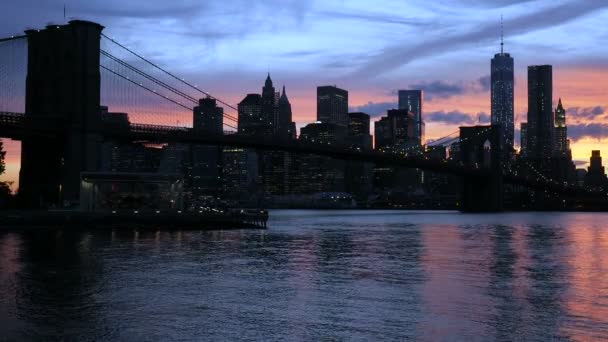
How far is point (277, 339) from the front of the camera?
16.6 metres

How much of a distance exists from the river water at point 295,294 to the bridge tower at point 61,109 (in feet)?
104

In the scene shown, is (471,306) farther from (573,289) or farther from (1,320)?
(1,320)

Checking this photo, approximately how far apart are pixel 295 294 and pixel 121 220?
1623 inches

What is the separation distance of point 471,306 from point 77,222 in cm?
4484

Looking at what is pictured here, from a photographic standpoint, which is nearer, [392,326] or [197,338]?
[197,338]

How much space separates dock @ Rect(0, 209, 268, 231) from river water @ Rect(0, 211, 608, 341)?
55.1 feet

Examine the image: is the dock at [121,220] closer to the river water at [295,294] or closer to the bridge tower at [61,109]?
the bridge tower at [61,109]

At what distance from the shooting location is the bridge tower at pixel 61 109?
73.4 metres

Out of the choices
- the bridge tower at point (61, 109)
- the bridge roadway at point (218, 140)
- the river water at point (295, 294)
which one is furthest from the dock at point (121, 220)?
the river water at point (295, 294)

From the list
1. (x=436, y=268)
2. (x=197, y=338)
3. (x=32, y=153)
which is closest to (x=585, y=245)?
(x=436, y=268)

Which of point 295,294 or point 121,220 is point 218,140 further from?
point 295,294

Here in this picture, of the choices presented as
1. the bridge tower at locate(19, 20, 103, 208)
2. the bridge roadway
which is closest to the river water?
the bridge roadway

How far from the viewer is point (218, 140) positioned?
9019 cm

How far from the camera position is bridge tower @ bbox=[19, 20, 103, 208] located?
2891 inches
